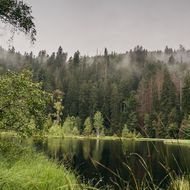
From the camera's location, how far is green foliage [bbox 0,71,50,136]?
1377cm

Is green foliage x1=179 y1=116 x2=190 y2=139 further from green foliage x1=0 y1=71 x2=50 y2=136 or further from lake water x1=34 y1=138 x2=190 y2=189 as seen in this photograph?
green foliage x1=0 y1=71 x2=50 y2=136

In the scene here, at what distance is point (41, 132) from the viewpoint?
48.5 feet

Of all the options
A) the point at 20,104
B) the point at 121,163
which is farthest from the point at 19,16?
the point at 121,163

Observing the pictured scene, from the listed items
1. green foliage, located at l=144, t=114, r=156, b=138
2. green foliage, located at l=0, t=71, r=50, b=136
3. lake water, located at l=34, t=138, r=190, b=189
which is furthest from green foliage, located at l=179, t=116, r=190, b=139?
green foliage, located at l=144, t=114, r=156, b=138

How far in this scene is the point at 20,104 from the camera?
14188mm

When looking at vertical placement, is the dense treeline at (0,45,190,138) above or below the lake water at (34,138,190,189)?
above

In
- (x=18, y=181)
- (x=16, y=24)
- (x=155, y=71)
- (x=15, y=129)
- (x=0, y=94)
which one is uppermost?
(x=155, y=71)

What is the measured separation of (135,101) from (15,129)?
118961 mm

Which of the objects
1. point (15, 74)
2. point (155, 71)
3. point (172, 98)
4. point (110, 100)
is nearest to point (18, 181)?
point (15, 74)

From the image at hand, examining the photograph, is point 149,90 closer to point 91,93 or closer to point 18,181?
point 91,93

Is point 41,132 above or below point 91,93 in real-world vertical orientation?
below

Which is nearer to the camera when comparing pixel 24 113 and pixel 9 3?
pixel 9 3

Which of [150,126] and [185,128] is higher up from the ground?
[150,126]

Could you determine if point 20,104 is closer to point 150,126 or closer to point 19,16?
point 19,16
